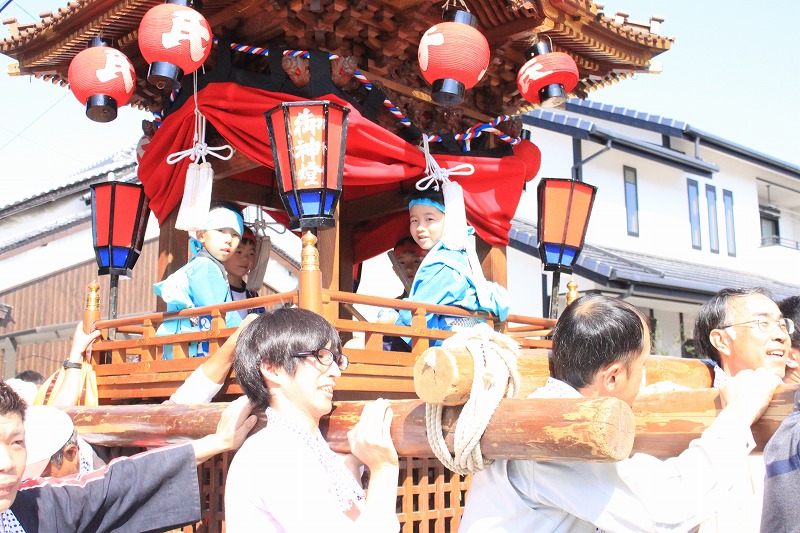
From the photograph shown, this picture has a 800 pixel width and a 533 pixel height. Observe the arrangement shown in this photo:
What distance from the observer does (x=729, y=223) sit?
18078 mm

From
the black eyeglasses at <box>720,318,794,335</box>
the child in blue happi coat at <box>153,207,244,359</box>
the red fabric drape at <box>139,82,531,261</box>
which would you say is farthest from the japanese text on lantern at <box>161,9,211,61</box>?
the black eyeglasses at <box>720,318,794,335</box>

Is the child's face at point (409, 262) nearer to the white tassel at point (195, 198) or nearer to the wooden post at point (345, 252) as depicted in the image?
the wooden post at point (345, 252)

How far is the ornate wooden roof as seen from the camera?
4.79 metres

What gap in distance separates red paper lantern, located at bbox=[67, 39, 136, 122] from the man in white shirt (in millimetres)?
3672

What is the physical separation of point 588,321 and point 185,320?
10.3ft

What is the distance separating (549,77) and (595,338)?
10.9ft

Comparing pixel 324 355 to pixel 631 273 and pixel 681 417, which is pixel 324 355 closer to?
pixel 681 417

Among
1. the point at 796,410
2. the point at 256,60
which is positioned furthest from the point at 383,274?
the point at 796,410

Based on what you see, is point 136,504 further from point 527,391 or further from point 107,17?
point 107,17

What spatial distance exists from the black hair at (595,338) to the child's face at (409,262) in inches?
162

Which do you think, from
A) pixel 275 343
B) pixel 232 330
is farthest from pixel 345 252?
pixel 275 343

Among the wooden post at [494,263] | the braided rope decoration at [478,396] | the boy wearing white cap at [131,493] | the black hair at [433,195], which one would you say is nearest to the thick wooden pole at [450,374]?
the braided rope decoration at [478,396]

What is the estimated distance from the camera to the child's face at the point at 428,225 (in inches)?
195

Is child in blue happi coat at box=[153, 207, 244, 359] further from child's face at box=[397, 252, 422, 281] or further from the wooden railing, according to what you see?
child's face at box=[397, 252, 422, 281]
